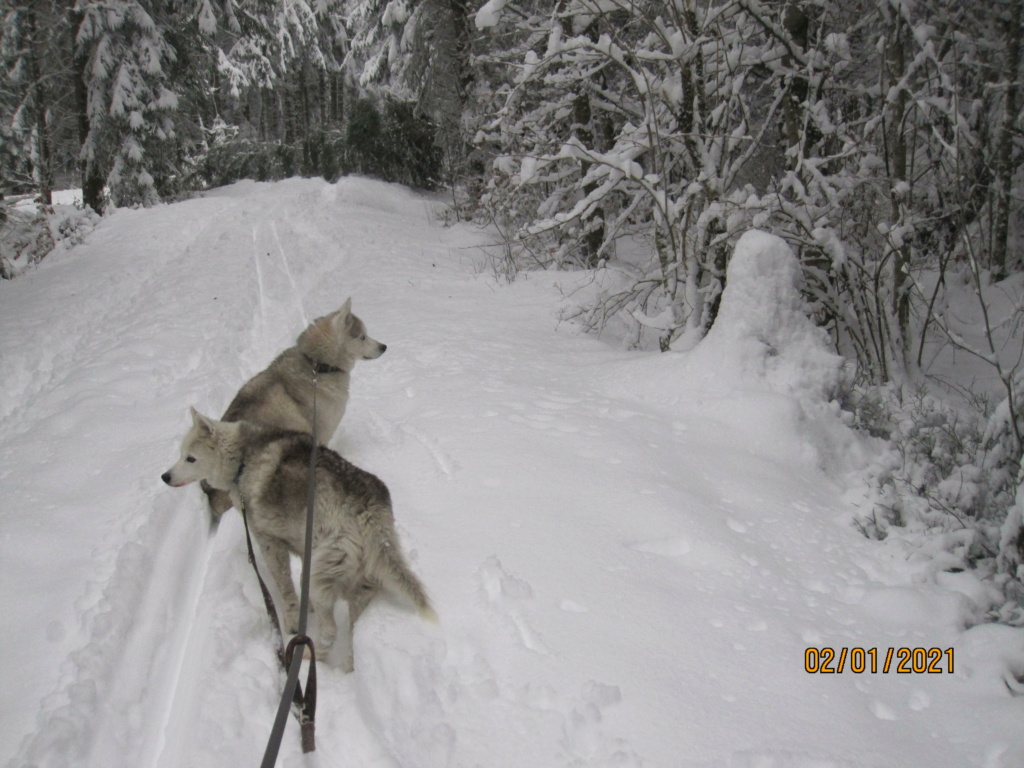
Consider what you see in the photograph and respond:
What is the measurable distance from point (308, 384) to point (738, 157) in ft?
17.4


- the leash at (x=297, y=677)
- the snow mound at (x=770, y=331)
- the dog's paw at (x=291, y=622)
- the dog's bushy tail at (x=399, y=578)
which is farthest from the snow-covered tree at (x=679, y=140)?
the dog's paw at (x=291, y=622)

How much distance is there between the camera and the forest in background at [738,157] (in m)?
4.98

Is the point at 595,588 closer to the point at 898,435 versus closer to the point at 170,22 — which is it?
the point at 898,435

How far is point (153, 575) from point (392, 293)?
7540 millimetres

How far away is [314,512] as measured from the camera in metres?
3.10

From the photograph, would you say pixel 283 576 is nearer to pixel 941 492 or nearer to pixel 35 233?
pixel 941 492

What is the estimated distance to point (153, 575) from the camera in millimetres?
3629

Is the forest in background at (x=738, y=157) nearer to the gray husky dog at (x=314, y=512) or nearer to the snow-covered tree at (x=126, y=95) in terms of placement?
the snow-covered tree at (x=126, y=95)

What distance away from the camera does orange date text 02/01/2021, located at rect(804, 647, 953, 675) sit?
271cm

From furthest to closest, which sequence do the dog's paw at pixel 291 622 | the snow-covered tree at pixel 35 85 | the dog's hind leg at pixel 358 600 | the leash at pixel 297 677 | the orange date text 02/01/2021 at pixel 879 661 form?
the snow-covered tree at pixel 35 85, the dog's paw at pixel 291 622, the dog's hind leg at pixel 358 600, the orange date text 02/01/2021 at pixel 879 661, the leash at pixel 297 677

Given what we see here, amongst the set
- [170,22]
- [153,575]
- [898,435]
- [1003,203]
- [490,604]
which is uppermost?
[170,22]

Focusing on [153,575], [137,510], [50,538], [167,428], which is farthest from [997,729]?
[167,428]

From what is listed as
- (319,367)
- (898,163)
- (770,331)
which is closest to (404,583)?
(319,367)

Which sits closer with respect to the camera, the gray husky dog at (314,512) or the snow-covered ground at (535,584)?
the snow-covered ground at (535,584)
